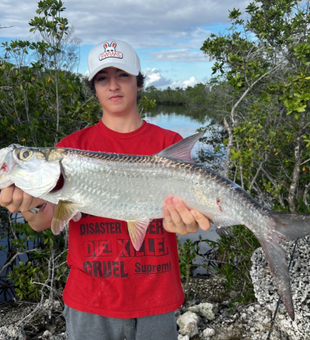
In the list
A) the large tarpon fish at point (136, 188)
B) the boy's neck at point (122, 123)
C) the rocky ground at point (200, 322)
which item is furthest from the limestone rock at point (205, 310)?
the boy's neck at point (122, 123)

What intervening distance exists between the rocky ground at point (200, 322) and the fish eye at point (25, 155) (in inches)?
129

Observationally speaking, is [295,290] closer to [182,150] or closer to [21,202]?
[182,150]

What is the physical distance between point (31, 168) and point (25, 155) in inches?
4.5

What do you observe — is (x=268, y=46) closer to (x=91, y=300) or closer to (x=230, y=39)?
(x=230, y=39)

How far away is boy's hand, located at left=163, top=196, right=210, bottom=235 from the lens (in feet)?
8.30

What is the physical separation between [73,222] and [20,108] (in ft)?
13.8

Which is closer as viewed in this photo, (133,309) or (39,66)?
(133,309)

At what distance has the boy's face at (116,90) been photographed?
2.89 meters

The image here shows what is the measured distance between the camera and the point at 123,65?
289cm

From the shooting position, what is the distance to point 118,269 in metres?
2.66

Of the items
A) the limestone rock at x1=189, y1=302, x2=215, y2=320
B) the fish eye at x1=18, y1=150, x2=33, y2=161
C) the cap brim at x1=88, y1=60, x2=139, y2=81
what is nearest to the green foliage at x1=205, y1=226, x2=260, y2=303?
the limestone rock at x1=189, y1=302, x2=215, y2=320

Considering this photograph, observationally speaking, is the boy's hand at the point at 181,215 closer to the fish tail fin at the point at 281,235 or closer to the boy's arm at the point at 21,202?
the fish tail fin at the point at 281,235

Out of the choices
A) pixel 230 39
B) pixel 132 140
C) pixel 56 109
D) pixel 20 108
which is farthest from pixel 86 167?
pixel 230 39

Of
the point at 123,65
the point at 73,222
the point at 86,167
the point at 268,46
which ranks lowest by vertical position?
the point at 73,222
